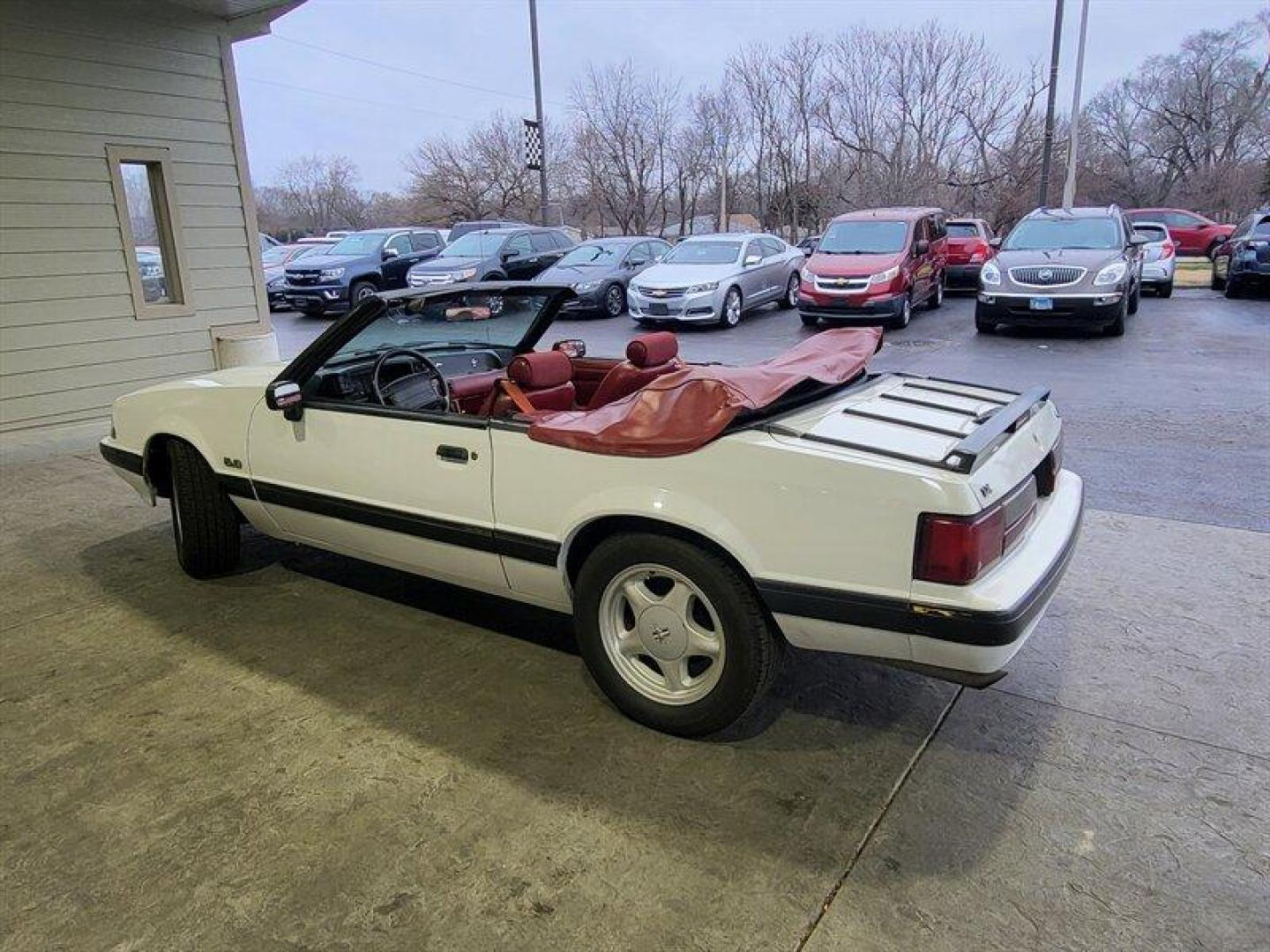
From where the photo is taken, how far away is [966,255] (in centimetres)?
1731

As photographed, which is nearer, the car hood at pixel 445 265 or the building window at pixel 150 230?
the building window at pixel 150 230

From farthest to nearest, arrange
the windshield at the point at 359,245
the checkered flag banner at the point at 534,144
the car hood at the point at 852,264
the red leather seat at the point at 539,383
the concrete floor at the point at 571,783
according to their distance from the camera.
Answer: the checkered flag banner at the point at 534,144 < the windshield at the point at 359,245 < the car hood at the point at 852,264 < the red leather seat at the point at 539,383 < the concrete floor at the point at 571,783

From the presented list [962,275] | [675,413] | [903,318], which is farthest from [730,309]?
[675,413]

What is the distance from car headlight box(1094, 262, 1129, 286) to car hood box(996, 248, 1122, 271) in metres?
0.07

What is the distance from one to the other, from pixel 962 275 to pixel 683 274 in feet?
21.7

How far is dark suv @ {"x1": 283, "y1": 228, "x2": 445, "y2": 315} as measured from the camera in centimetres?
1681

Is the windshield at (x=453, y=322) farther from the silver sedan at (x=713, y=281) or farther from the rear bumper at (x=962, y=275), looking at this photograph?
the rear bumper at (x=962, y=275)

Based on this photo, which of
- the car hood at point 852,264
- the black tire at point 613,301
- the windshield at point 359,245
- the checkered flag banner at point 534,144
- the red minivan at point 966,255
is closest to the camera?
the car hood at point 852,264

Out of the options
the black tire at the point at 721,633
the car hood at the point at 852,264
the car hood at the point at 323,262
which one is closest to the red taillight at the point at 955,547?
the black tire at the point at 721,633

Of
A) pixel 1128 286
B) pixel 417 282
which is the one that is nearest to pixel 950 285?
pixel 1128 286

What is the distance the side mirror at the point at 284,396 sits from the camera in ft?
11.1

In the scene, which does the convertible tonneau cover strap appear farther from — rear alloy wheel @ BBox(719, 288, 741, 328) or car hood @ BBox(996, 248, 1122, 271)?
rear alloy wheel @ BBox(719, 288, 741, 328)

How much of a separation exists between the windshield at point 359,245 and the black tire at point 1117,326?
1364 centimetres

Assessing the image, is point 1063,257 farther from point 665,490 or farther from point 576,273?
point 665,490
